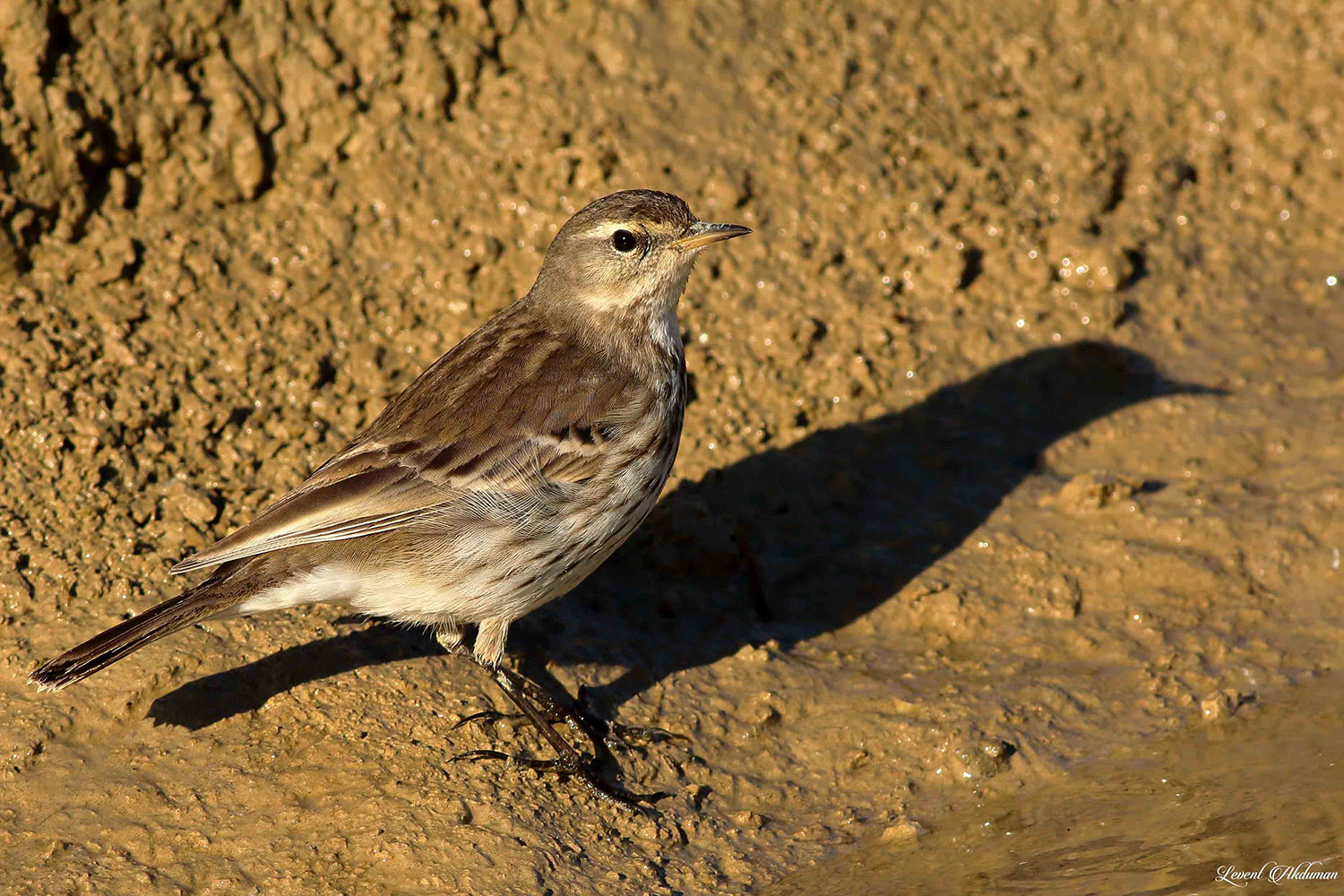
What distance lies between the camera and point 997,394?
25.5 ft

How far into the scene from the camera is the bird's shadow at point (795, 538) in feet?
19.7

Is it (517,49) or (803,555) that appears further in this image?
(517,49)

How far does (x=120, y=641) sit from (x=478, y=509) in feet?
4.43

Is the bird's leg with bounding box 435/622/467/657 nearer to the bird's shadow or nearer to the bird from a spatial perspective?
the bird

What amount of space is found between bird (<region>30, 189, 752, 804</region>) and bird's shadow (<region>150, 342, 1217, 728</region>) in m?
0.41

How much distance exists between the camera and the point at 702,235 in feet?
20.4

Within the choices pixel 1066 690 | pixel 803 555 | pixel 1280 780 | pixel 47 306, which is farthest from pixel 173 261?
pixel 1280 780

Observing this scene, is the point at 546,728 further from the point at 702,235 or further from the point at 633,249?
the point at 702,235

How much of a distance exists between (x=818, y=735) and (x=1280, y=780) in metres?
1.79

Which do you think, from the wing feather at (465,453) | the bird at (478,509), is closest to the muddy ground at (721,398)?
the bird at (478,509)

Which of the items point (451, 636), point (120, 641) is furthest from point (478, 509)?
point (120, 641)

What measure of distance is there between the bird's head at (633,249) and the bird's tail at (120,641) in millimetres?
2119

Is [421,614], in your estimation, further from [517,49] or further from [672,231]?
[517,49]

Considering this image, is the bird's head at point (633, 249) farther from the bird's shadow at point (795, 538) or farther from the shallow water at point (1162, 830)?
the shallow water at point (1162, 830)
